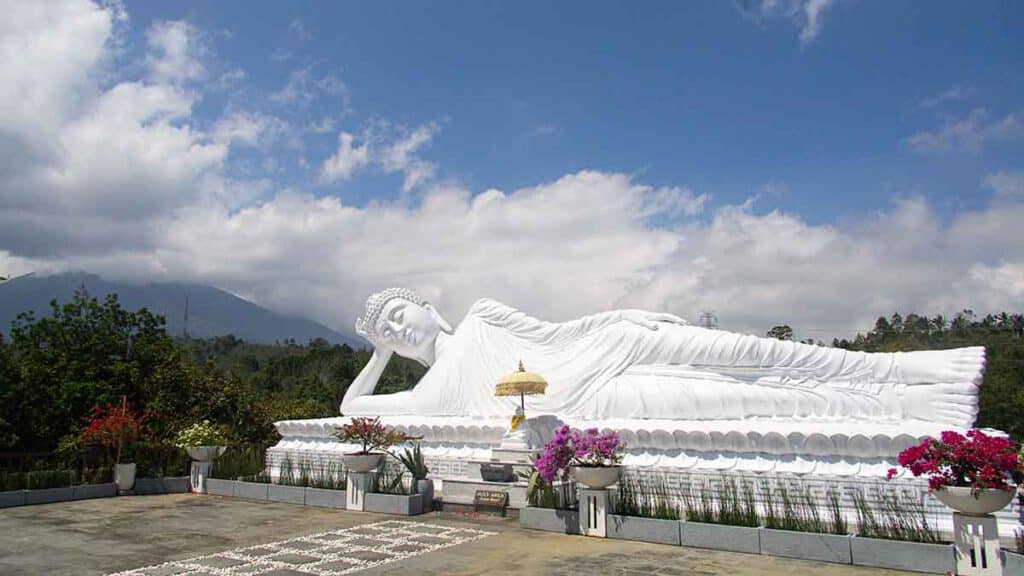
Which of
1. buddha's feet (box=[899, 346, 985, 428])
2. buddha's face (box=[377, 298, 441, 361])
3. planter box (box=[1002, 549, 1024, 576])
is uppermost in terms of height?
buddha's face (box=[377, 298, 441, 361])

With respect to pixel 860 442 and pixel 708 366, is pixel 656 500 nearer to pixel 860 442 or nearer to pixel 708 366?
pixel 860 442

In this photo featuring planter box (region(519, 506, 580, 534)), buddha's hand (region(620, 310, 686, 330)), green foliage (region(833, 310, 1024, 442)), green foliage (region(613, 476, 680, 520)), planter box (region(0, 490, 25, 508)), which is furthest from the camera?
green foliage (region(833, 310, 1024, 442))

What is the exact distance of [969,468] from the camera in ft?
20.7

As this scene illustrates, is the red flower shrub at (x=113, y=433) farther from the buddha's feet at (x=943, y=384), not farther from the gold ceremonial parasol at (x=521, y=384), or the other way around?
the buddha's feet at (x=943, y=384)

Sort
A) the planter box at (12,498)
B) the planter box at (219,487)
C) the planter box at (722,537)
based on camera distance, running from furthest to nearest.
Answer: the planter box at (219,487)
the planter box at (12,498)
the planter box at (722,537)

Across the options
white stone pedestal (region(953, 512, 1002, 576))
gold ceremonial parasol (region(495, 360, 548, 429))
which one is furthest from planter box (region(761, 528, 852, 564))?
gold ceremonial parasol (region(495, 360, 548, 429))

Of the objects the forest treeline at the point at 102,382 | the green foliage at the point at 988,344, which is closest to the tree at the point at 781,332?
the green foliage at the point at 988,344

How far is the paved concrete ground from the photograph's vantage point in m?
6.63

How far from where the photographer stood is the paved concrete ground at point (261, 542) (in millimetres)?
6633

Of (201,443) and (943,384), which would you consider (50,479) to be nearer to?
(201,443)

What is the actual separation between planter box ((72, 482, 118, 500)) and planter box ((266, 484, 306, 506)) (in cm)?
291

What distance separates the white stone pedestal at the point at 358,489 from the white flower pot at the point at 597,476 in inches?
139

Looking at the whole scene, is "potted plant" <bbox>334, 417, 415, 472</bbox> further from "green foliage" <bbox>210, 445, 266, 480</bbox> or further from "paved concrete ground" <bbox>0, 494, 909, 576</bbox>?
"green foliage" <bbox>210, 445, 266, 480</bbox>

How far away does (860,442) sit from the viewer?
8852mm
